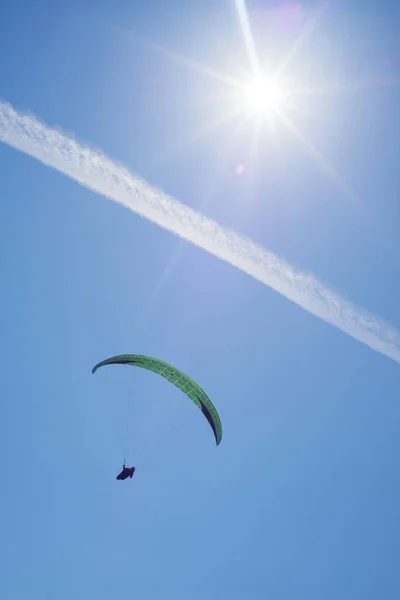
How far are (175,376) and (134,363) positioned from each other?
308 centimetres

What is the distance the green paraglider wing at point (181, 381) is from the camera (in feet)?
103

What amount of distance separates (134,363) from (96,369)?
3214mm

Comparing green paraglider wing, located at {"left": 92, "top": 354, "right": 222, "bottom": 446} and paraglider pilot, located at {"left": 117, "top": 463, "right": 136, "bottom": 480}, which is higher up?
green paraglider wing, located at {"left": 92, "top": 354, "right": 222, "bottom": 446}

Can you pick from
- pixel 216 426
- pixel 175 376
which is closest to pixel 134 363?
pixel 175 376

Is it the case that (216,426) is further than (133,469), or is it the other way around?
(133,469)

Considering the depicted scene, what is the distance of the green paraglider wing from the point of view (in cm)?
3136

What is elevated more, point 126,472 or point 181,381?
point 181,381

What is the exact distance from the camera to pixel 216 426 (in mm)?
32094

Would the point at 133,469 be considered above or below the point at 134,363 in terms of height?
below

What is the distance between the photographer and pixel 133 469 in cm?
3422

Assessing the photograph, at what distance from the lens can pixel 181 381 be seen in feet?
104

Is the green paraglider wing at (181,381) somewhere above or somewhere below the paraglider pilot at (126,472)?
above

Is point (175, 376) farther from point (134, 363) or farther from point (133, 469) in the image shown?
point (133, 469)

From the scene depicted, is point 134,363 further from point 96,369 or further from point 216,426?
point 216,426
